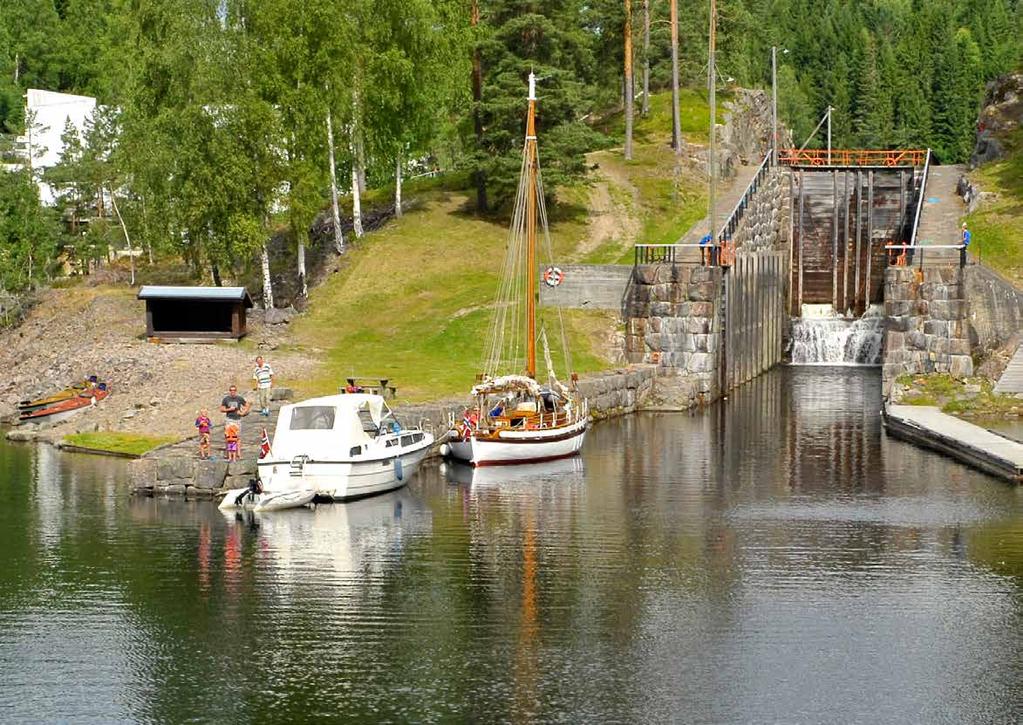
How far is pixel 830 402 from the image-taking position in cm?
7212

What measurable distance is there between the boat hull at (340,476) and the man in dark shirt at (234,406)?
483 cm

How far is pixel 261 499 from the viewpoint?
44.5 meters

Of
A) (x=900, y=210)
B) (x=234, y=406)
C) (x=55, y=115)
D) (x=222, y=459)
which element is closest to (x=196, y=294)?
(x=234, y=406)

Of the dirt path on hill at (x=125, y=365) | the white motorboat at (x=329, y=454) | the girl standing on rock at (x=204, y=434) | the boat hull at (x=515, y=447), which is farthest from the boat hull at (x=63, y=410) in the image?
the white motorboat at (x=329, y=454)

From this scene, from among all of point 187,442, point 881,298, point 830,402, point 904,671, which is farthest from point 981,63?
point 904,671

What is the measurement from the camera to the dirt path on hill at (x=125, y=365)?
58.8 meters

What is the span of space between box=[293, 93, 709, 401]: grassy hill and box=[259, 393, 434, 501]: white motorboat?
1080cm

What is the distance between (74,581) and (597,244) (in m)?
53.2

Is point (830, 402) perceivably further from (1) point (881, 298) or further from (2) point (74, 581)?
(2) point (74, 581)

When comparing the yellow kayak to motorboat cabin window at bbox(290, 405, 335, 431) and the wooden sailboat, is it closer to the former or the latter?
the wooden sailboat

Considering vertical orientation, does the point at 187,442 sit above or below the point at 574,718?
above

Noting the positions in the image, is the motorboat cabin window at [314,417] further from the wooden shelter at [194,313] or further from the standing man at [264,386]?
the wooden shelter at [194,313]

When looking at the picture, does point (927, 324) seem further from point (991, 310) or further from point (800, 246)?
point (800, 246)

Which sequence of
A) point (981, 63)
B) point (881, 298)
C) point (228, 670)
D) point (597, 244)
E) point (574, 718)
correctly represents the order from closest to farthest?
point (574, 718), point (228, 670), point (597, 244), point (881, 298), point (981, 63)
